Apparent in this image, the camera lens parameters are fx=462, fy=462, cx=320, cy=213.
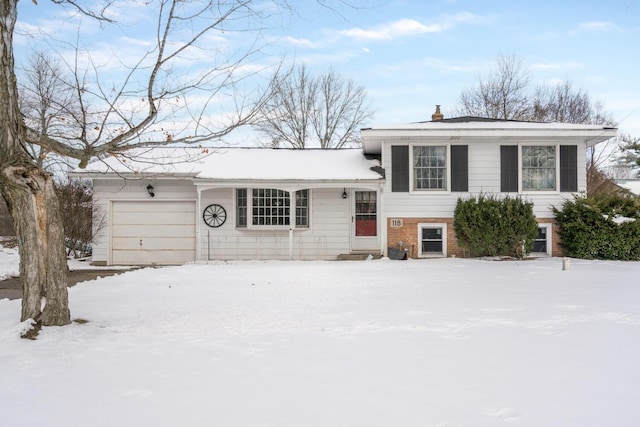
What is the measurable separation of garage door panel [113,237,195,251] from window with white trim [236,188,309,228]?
179 cm

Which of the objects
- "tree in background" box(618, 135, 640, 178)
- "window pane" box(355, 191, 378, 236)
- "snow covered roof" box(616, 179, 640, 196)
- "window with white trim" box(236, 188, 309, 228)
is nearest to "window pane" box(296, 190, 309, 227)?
"window with white trim" box(236, 188, 309, 228)

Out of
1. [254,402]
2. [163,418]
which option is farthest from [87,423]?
[254,402]

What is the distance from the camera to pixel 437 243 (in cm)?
1365

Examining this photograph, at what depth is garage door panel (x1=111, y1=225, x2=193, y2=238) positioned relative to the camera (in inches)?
556

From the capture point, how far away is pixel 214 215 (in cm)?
1394

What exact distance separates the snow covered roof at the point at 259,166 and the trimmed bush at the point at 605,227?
557 centimetres

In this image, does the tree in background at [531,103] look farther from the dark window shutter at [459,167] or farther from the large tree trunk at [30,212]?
the large tree trunk at [30,212]

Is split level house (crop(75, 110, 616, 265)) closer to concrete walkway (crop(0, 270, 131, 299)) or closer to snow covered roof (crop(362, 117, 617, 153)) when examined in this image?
snow covered roof (crop(362, 117, 617, 153))

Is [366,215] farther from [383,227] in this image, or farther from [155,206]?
[155,206]

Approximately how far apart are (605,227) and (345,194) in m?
7.12

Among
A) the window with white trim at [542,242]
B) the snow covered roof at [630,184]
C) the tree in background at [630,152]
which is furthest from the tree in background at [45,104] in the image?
the snow covered roof at [630,184]

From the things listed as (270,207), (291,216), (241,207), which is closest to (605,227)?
(291,216)

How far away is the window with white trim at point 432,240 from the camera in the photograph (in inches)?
531

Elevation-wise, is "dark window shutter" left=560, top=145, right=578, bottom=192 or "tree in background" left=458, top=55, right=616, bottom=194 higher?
"tree in background" left=458, top=55, right=616, bottom=194
